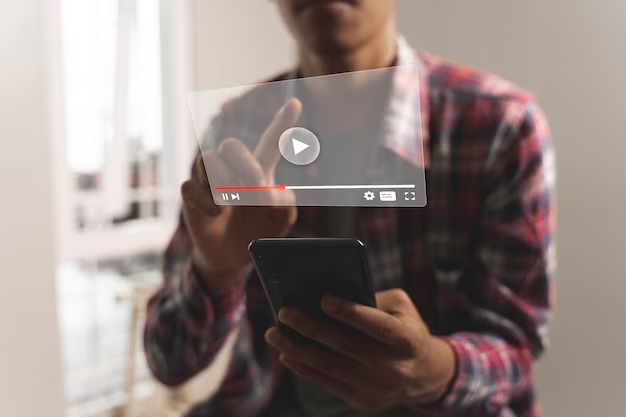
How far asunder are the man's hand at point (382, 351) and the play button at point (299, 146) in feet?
0.36

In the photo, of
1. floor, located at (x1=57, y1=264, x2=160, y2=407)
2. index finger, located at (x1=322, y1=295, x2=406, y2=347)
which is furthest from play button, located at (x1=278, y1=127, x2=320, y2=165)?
floor, located at (x1=57, y1=264, x2=160, y2=407)

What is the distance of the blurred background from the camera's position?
13.4 inches

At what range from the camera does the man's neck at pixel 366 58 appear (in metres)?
0.37

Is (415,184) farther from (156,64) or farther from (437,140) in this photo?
(156,64)

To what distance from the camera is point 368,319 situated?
37 cm

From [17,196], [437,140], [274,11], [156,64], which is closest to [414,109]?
[437,140]

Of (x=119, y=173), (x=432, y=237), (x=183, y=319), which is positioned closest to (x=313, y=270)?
(x=432, y=237)

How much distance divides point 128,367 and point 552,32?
1.83 feet

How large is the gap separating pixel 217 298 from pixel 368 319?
170 millimetres

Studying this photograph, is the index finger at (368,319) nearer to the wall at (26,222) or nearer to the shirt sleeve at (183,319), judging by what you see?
the shirt sleeve at (183,319)

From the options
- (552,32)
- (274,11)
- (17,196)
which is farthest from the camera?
(17,196)

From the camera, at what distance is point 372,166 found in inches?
13.7

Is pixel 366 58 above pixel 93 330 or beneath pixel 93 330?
above
